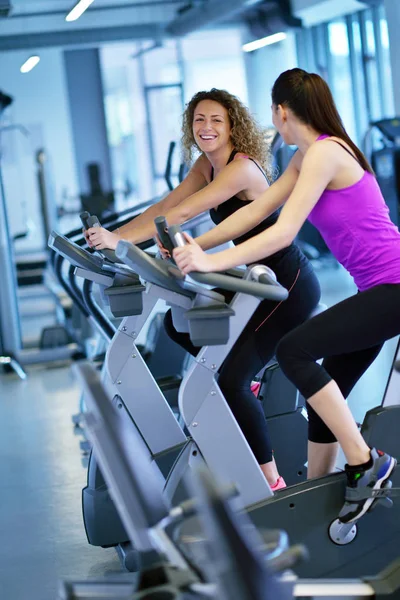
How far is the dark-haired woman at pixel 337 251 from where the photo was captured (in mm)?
2305

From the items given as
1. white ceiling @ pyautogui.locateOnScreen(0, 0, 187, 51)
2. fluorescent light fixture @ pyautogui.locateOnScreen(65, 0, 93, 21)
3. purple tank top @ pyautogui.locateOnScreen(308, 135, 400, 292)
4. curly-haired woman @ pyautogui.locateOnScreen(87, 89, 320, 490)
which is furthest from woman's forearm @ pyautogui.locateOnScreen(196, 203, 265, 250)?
white ceiling @ pyautogui.locateOnScreen(0, 0, 187, 51)

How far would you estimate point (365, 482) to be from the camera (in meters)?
2.38


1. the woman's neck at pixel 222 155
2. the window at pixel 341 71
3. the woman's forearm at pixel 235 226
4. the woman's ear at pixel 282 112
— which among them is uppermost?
the window at pixel 341 71

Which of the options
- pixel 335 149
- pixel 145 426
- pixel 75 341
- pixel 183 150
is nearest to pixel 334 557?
pixel 145 426

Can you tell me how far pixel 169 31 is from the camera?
12.5m

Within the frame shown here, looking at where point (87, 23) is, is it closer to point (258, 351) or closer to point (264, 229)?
point (264, 229)

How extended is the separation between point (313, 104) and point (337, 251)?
422 mm

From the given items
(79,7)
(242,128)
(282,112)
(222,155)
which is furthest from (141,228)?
(79,7)

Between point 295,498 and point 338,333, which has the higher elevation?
point 338,333

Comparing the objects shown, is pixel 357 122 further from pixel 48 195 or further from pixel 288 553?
pixel 288 553

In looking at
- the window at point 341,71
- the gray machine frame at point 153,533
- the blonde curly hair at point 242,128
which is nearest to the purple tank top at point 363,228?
the blonde curly hair at point 242,128

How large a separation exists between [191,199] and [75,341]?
4939mm

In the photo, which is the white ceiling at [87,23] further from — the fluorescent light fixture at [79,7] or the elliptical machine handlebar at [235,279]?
the elliptical machine handlebar at [235,279]

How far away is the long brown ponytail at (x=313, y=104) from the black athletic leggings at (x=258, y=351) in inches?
20.8
